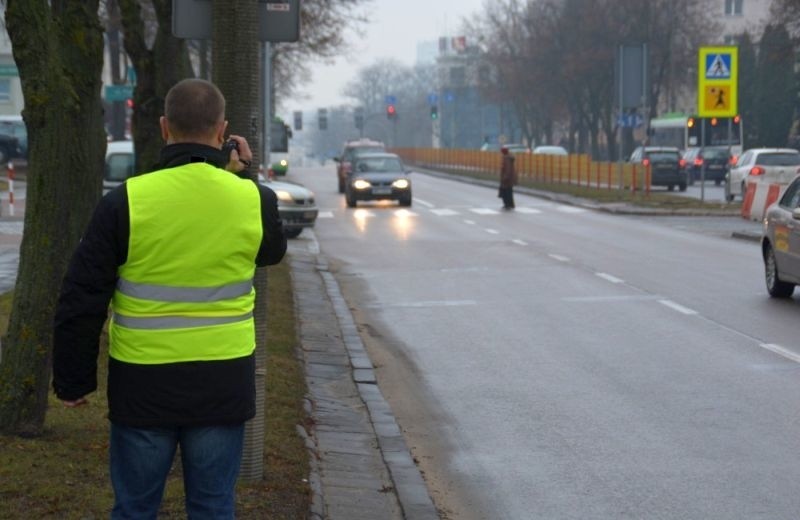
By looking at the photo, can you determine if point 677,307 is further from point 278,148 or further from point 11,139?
point 11,139

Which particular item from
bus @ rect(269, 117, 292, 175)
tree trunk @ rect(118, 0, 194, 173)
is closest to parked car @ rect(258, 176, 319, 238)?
tree trunk @ rect(118, 0, 194, 173)

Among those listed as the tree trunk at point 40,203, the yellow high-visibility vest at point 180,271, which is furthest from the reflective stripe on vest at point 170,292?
the tree trunk at point 40,203

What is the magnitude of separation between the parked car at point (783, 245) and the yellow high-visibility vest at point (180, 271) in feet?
39.2

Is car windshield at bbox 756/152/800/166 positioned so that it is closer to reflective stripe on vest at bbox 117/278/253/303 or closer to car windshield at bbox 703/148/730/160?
car windshield at bbox 703/148/730/160

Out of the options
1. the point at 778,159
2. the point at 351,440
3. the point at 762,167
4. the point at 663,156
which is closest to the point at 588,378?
the point at 351,440

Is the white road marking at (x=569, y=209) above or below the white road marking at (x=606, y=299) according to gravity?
above

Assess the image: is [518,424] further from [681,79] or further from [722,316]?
[681,79]

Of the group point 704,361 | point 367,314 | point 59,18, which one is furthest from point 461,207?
point 59,18

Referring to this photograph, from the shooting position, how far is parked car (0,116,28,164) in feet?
179

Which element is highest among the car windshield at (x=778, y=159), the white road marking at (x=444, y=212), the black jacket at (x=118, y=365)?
the car windshield at (x=778, y=159)

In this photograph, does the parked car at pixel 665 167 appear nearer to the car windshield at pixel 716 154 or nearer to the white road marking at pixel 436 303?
the car windshield at pixel 716 154

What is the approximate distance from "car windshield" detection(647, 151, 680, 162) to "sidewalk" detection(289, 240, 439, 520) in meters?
39.4

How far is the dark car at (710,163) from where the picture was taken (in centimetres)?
6112

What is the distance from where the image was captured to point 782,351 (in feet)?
40.0
